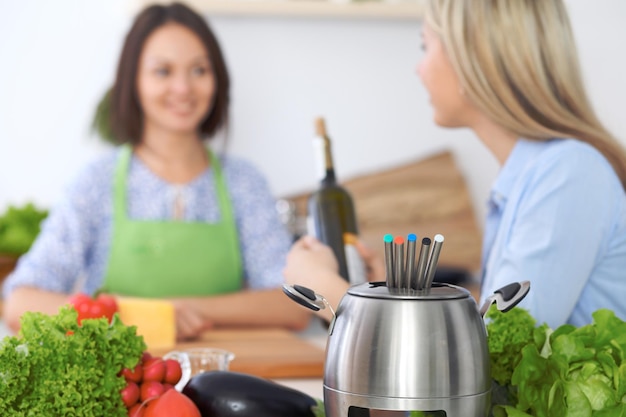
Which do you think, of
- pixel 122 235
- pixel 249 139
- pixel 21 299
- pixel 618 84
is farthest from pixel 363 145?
pixel 21 299

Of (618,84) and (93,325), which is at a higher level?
(618,84)

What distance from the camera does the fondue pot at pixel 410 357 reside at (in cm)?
73

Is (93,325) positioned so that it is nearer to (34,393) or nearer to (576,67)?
(34,393)

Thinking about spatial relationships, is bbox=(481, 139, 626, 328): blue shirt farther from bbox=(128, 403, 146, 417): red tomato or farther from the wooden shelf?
the wooden shelf

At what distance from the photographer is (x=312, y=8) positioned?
2.81 metres

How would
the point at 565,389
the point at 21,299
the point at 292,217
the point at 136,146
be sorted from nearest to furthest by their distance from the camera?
1. the point at 565,389
2. the point at 21,299
3. the point at 136,146
4. the point at 292,217

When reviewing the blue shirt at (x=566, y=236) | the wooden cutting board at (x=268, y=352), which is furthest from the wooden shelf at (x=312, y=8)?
the blue shirt at (x=566, y=236)

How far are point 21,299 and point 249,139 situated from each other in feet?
3.42

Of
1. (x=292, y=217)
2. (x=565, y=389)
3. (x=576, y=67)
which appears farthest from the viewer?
(x=292, y=217)

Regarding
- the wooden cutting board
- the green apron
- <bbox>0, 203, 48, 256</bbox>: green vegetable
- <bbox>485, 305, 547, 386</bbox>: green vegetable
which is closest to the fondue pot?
<bbox>485, 305, 547, 386</bbox>: green vegetable

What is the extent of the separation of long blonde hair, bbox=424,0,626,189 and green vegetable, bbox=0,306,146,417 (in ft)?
2.26

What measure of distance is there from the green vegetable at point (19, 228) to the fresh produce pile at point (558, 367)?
179 centimetres

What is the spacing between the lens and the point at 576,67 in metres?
1.32

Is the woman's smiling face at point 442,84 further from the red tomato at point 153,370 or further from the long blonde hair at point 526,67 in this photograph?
the red tomato at point 153,370
